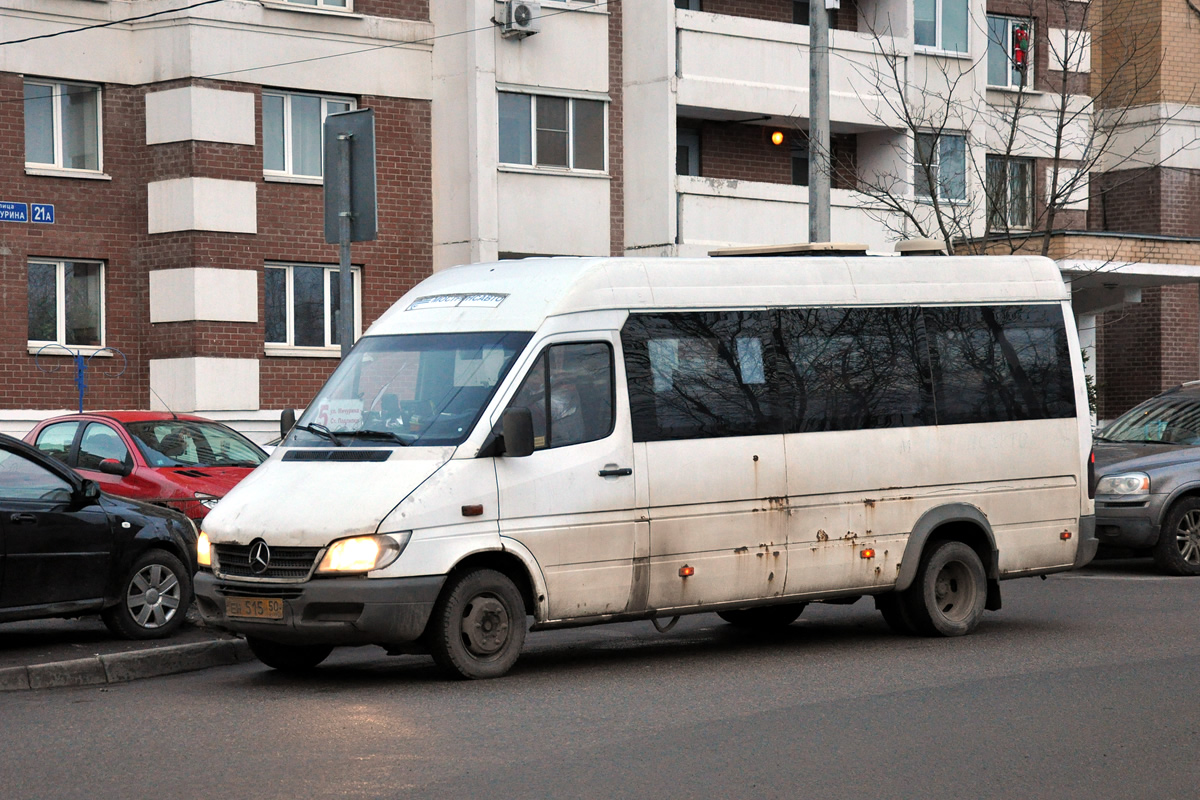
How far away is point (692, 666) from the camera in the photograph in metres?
10.9

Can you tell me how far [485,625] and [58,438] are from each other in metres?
7.30

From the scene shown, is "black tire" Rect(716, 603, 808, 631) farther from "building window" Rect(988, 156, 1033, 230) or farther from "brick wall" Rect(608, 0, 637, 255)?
"building window" Rect(988, 156, 1033, 230)

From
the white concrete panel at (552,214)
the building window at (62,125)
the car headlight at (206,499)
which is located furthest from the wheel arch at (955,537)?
the building window at (62,125)

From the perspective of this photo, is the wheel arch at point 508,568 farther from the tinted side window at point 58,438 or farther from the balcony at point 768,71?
the balcony at point 768,71

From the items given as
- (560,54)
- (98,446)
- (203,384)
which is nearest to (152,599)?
(98,446)

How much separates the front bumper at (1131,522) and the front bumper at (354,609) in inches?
348

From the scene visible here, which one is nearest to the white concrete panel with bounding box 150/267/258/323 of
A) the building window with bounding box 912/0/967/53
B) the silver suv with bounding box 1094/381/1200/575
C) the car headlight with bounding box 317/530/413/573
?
the building window with bounding box 912/0/967/53

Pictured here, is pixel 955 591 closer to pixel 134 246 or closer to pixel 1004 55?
pixel 134 246

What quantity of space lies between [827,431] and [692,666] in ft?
6.05

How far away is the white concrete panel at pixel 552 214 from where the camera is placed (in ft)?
95.2

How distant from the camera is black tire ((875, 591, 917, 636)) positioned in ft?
39.9

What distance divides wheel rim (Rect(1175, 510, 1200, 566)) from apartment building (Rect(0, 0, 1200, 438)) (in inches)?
310

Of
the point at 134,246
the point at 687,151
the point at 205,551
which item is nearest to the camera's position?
the point at 205,551

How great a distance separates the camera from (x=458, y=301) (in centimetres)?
→ 1091
